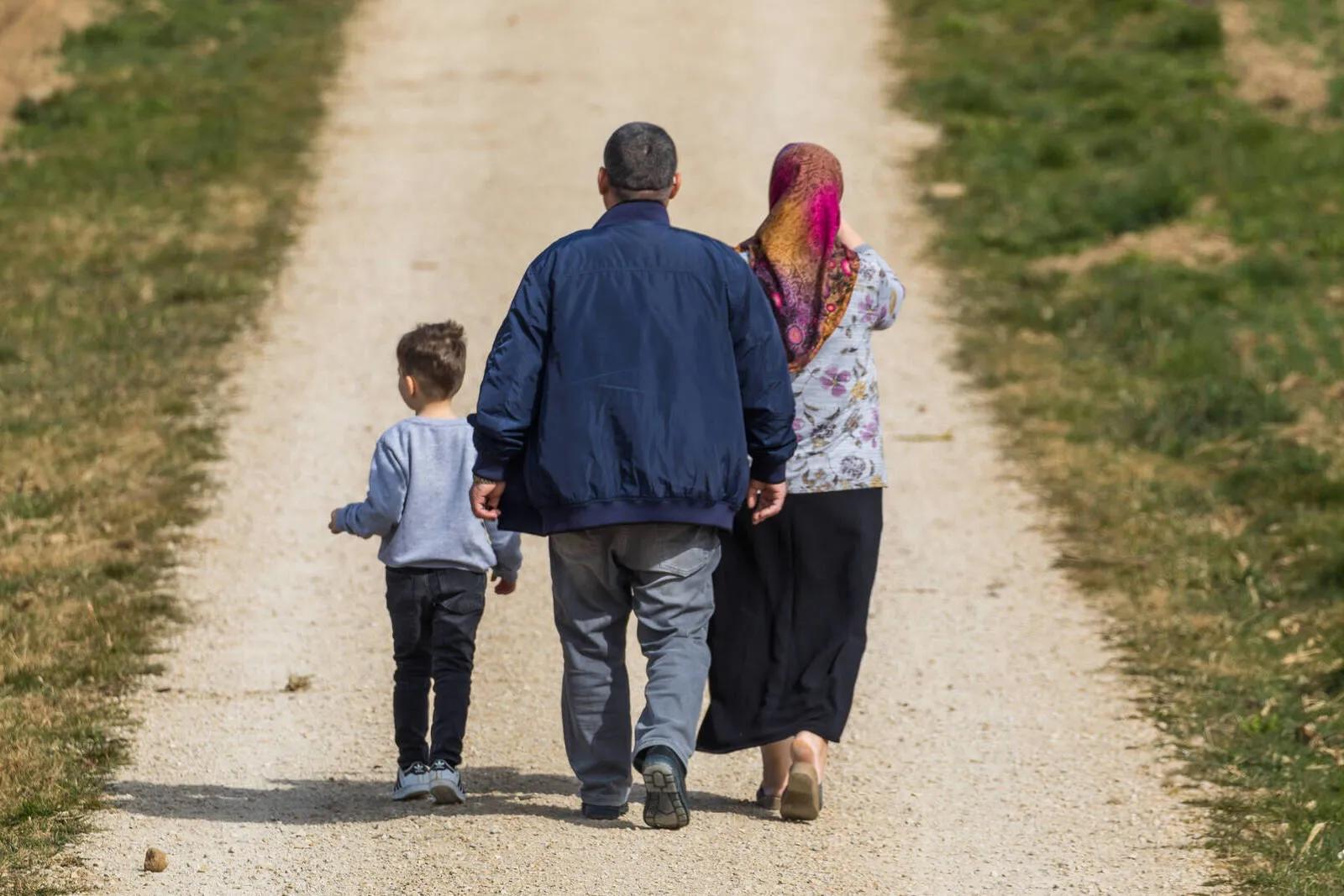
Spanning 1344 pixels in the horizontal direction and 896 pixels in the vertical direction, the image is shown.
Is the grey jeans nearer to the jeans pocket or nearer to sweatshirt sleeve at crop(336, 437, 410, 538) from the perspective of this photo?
the jeans pocket

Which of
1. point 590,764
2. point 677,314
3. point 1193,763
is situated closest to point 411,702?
point 590,764

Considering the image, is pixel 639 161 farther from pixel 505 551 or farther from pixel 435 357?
pixel 505 551

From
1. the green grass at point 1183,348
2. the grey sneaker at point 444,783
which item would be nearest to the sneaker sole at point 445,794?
the grey sneaker at point 444,783

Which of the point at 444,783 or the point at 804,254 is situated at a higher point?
the point at 804,254

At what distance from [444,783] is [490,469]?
3.24 feet

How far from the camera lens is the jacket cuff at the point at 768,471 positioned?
5.36 m

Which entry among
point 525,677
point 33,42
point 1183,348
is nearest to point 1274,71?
point 1183,348

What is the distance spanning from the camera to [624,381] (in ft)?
16.9

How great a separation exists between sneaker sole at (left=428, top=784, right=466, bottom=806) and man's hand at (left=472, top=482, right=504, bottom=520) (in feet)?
2.81

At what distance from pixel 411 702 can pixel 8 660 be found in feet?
6.20

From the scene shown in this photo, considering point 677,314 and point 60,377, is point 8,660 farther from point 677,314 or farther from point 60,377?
point 60,377

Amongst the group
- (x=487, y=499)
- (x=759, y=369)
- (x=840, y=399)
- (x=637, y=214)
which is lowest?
(x=487, y=499)

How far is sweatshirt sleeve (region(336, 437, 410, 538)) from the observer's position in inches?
220

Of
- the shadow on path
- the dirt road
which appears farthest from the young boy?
the dirt road
